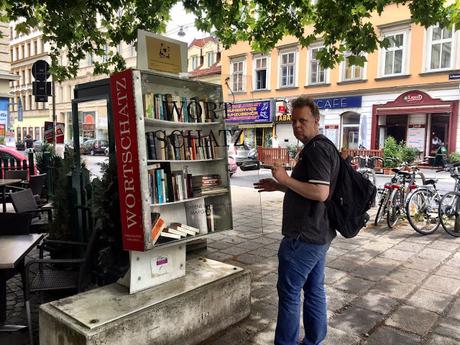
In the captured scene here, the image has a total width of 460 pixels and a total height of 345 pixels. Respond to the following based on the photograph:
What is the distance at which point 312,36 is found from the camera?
622 centimetres

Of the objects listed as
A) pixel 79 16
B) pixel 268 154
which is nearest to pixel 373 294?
pixel 79 16

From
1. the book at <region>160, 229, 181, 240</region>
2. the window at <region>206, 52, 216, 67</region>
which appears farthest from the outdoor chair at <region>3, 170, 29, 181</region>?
the window at <region>206, 52, 216, 67</region>

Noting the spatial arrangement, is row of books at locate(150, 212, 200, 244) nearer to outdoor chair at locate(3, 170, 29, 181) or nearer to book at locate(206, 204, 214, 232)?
book at locate(206, 204, 214, 232)

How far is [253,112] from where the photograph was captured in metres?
24.6

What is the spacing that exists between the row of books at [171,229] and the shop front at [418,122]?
16380 mm

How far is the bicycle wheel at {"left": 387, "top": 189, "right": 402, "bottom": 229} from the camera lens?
6.62 m

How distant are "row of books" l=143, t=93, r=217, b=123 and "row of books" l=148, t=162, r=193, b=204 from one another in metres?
0.40

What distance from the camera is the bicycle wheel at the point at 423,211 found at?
249 inches

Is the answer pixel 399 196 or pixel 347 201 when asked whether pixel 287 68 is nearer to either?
pixel 399 196

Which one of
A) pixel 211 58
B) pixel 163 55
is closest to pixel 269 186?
pixel 163 55

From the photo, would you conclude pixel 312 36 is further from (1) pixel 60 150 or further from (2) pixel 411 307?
(1) pixel 60 150

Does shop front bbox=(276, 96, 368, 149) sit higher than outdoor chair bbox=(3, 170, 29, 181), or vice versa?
shop front bbox=(276, 96, 368, 149)

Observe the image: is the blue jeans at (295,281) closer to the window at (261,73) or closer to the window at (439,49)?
the window at (439,49)

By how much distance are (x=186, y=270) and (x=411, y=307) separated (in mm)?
2117
